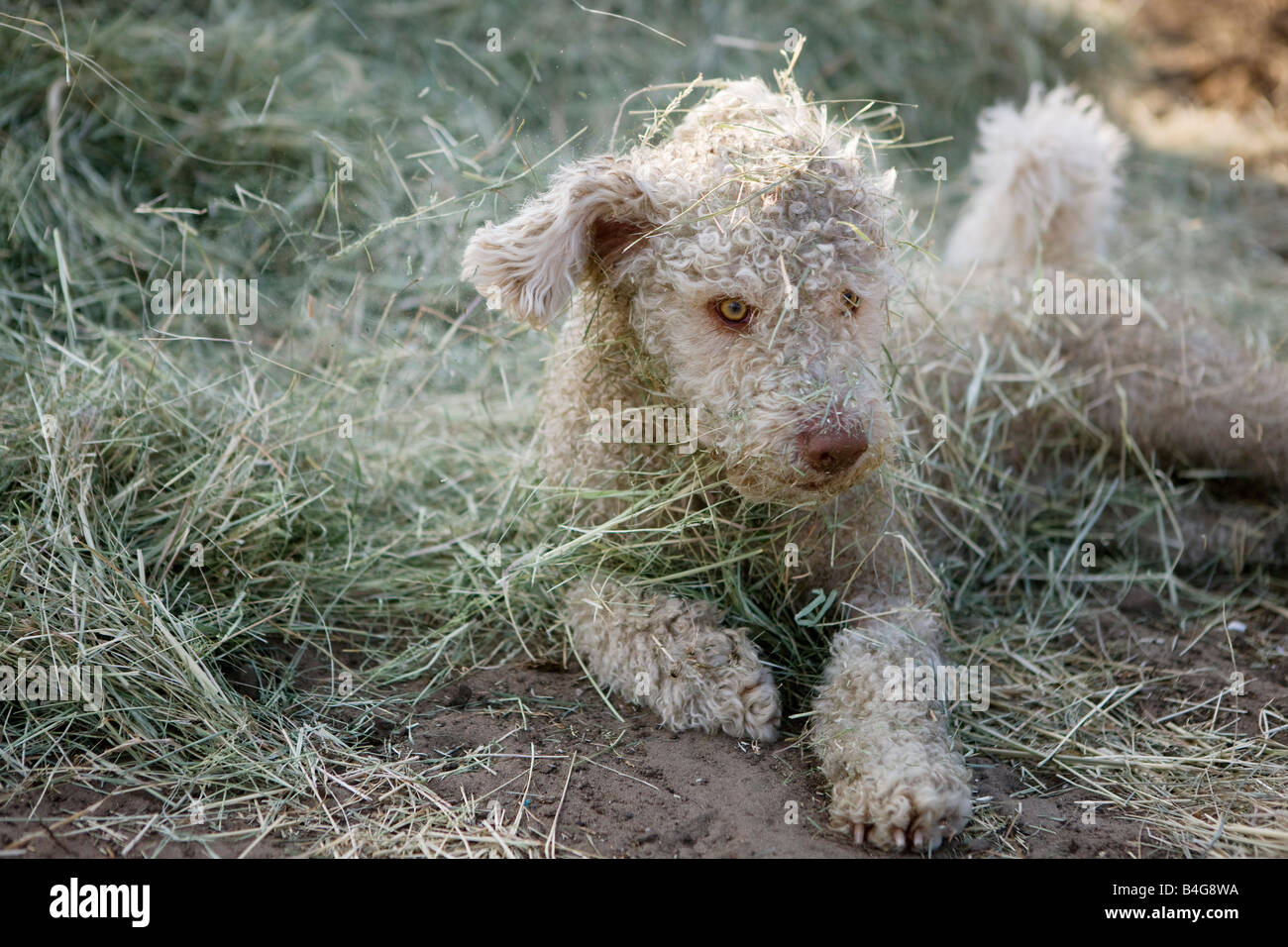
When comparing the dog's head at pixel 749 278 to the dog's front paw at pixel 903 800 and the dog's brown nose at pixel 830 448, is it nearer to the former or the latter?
the dog's brown nose at pixel 830 448

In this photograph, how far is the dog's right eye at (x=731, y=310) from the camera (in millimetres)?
2369

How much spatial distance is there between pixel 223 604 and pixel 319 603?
0.90 feet

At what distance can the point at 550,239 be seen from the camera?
235 cm

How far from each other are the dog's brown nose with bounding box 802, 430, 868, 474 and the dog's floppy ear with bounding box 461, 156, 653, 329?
0.63 metres

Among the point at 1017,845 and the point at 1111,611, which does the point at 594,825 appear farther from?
the point at 1111,611

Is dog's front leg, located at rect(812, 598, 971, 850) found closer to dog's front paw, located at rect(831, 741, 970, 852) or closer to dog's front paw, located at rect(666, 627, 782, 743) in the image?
dog's front paw, located at rect(831, 741, 970, 852)

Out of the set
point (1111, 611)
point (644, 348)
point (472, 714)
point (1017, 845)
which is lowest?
point (1017, 845)

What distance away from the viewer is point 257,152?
4102 mm

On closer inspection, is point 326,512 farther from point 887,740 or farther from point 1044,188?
point 1044,188

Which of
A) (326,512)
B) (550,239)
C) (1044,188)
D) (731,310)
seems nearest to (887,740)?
(731,310)

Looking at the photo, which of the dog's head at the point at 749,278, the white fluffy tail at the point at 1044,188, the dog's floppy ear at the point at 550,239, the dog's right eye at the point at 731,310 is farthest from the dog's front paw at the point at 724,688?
the white fluffy tail at the point at 1044,188

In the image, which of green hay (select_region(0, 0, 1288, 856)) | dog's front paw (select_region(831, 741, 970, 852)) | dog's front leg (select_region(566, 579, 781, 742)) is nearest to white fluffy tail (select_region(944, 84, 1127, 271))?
green hay (select_region(0, 0, 1288, 856))

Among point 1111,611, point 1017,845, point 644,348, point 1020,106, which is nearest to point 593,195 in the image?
point 644,348

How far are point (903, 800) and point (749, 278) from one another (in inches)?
44.3
